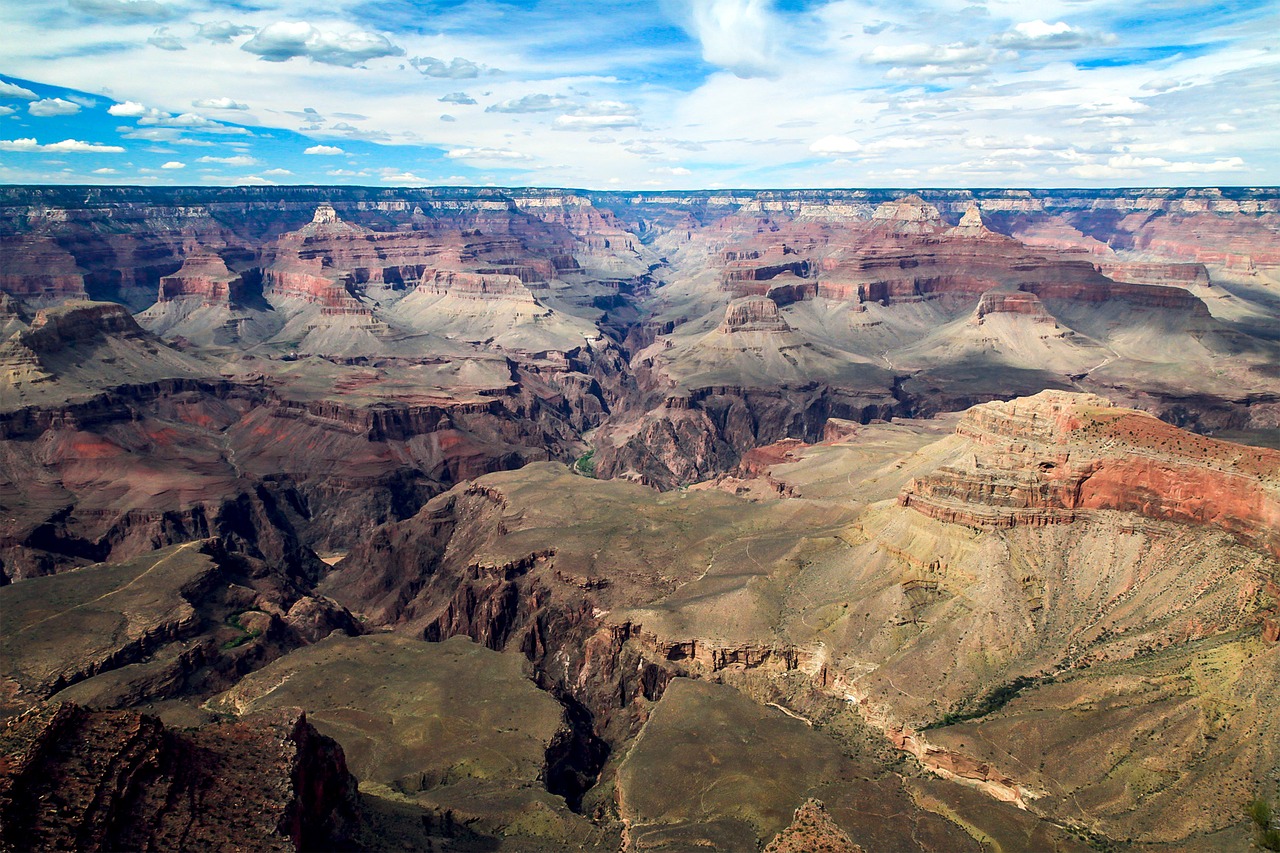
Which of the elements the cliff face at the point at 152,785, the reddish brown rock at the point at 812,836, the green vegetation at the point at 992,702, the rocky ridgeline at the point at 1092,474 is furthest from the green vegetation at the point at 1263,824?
the cliff face at the point at 152,785

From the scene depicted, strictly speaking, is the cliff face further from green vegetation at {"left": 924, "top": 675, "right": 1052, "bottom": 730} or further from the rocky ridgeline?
the rocky ridgeline

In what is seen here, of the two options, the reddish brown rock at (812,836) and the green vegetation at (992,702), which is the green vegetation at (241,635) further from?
the green vegetation at (992,702)

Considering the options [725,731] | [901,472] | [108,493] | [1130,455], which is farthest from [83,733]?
[108,493]

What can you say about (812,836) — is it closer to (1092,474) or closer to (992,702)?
(992,702)

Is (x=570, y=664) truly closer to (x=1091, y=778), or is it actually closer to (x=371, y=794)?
(x=371, y=794)

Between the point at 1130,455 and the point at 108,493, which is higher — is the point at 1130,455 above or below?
above

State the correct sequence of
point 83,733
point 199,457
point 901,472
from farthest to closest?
point 199,457
point 901,472
point 83,733

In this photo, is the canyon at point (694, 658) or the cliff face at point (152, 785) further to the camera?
the canyon at point (694, 658)
